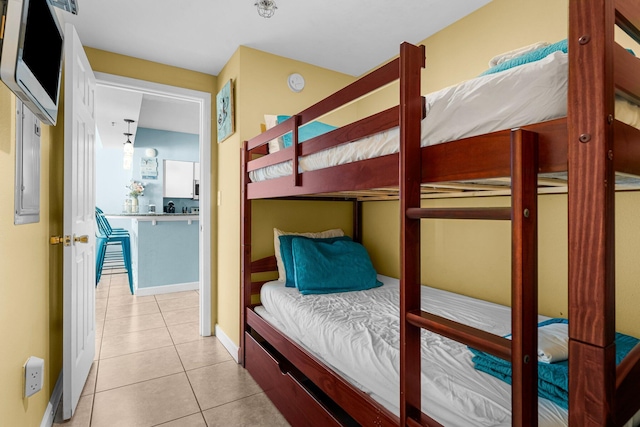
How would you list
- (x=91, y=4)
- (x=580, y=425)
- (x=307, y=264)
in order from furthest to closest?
1. (x=307, y=264)
2. (x=91, y=4)
3. (x=580, y=425)

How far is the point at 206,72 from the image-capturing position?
117 inches

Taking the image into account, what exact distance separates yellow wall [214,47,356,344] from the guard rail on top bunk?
→ 6.61 ft

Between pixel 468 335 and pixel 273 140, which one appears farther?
pixel 273 140

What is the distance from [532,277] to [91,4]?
104 inches

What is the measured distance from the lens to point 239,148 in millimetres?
2541

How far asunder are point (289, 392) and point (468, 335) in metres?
1.22

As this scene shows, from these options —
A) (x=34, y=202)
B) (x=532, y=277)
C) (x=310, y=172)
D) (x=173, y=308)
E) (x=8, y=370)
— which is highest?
(x=310, y=172)

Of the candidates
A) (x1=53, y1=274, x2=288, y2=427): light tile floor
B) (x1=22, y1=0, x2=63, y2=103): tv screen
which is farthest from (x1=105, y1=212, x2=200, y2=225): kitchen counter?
(x1=22, y1=0, x2=63, y2=103): tv screen

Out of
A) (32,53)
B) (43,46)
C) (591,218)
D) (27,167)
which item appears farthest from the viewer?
(27,167)

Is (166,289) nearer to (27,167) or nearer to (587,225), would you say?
(27,167)

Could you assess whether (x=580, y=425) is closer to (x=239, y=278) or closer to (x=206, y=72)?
(x=239, y=278)

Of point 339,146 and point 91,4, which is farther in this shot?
point 91,4

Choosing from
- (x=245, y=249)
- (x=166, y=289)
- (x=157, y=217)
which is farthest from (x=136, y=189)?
(x=245, y=249)

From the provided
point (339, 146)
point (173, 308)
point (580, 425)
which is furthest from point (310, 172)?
point (173, 308)
